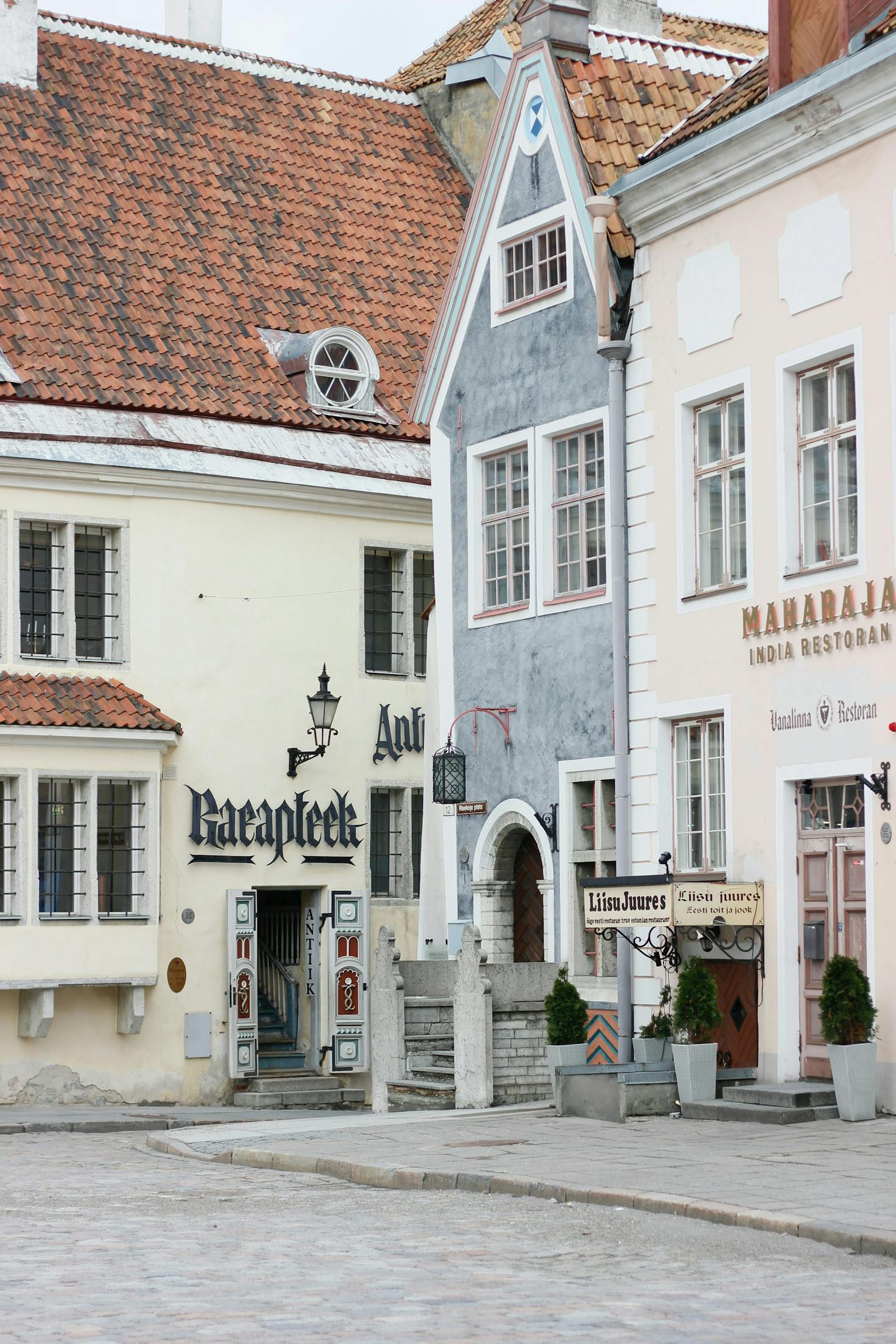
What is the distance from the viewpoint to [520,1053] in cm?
2148

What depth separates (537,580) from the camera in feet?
72.1

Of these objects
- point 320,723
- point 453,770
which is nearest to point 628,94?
point 453,770

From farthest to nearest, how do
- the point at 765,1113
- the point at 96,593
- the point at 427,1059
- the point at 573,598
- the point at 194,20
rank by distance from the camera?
1. the point at 194,20
2. the point at 96,593
3. the point at 427,1059
4. the point at 573,598
5. the point at 765,1113

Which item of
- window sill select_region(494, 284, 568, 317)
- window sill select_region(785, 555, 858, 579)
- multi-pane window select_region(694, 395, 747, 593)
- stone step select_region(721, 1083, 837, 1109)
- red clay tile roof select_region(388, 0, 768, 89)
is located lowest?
stone step select_region(721, 1083, 837, 1109)

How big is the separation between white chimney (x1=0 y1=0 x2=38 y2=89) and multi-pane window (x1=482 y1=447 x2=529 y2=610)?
11.0 m

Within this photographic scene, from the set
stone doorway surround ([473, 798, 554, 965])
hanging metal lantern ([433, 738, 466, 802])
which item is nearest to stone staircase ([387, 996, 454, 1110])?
stone doorway surround ([473, 798, 554, 965])

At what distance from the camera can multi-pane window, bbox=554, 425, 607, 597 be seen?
2138cm

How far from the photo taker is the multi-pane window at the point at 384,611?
28.6 metres

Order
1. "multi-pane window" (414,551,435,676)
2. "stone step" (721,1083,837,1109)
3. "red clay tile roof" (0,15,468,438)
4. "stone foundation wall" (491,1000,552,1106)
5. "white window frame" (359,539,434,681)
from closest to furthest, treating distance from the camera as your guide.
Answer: "stone step" (721,1083,837,1109)
"stone foundation wall" (491,1000,552,1106)
"red clay tile roof" (0,15,468,438)
"white window frame" (359,539,434,681)
"multi-pane window" (414,551,435,676)

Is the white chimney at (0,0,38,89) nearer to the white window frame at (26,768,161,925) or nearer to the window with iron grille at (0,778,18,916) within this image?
the white window frame at (26,768,161,925)

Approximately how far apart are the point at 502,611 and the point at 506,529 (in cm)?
87

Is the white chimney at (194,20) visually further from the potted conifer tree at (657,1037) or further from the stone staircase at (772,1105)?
the stone staircase at (772,1105)

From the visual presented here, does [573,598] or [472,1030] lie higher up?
[573,598]

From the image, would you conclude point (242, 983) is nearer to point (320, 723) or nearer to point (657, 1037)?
point (320, 723)
